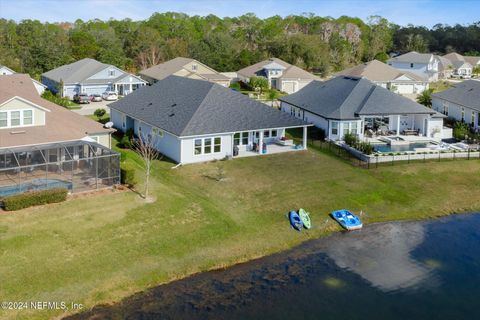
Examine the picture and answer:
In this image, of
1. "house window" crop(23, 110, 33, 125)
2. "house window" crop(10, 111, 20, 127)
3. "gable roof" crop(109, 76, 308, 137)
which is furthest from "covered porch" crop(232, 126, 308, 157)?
"house window" crop(10, 111, 20, 127)

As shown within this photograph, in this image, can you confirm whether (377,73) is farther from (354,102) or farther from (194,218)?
(194,218)

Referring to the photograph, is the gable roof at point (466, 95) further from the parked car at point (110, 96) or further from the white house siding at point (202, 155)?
the parked car at point (110, 96)

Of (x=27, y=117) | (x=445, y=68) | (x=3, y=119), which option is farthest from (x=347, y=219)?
(x=445, y=68)

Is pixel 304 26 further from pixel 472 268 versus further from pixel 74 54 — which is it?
pixel 472 268

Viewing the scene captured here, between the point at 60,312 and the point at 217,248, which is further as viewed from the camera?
the point at 217,248

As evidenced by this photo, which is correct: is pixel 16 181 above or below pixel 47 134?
below

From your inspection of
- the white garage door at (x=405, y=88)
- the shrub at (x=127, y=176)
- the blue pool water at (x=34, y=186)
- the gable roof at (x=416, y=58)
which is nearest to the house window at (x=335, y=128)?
the shrub at (x=127, y=176)

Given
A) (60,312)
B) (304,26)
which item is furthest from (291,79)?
(304,26)
